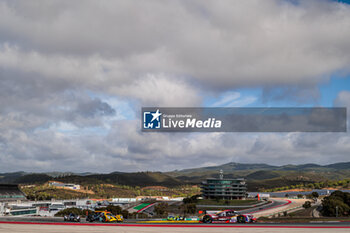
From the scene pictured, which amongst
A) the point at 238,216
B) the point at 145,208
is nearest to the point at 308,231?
the point at 238,216

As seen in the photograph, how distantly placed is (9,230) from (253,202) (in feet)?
522

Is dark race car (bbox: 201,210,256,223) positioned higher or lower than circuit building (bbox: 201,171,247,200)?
higher

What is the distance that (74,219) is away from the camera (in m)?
46.9

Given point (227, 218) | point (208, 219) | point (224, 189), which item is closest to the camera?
point (227, 218)

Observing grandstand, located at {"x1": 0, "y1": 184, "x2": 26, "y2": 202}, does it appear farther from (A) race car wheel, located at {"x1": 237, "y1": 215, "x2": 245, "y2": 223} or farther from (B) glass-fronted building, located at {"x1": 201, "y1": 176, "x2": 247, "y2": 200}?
(A) race car wheel, located at {"x1": 237, "y1": 215, "x2": 245, "y2": 223}

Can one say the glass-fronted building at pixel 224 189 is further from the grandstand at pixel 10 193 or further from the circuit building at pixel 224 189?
the grandstand at pixel 10 193

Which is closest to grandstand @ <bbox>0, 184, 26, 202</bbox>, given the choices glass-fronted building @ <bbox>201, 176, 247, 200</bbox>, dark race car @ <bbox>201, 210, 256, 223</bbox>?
glass-fronted building @ <bbox>201, 176, 247, 200</bbox>

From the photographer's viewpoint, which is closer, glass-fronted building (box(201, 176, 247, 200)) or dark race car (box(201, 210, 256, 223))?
dark race car (box(201, 210, 256, 223))

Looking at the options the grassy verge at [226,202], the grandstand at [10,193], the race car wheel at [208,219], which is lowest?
the grassy verge at [226,202]

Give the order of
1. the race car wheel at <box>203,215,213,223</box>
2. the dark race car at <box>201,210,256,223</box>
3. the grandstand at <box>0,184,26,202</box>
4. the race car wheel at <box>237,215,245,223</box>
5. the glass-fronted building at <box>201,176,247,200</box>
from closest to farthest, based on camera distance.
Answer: the race car wheel at <box>237,215,245,223</box> → the dark race car at <box>201,210,256,223</box> → the race car wheel at <box>203,215,213,223</box> → the grandstand at <box>0,184,26,202</box> → the glass-fronted building at <box>201,176,247,200</box>

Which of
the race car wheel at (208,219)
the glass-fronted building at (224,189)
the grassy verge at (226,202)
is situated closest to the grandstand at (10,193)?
the grassy verge at (226,202)

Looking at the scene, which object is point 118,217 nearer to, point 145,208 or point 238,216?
point 238,216

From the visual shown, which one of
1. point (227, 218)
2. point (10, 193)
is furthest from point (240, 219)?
point (10, 193)

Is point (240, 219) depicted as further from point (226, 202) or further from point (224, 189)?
point (224, 189)
